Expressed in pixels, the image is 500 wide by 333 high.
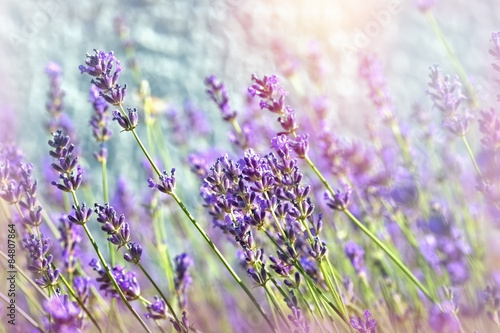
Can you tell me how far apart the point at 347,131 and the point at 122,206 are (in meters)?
1.61

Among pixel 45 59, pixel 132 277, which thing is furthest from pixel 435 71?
pixel 45 59

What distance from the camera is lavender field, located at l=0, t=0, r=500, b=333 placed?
4.88 ft

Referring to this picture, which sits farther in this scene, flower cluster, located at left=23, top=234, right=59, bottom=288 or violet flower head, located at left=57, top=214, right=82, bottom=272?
violet flower head, located at left=57, top=214, right=82, bottom=272

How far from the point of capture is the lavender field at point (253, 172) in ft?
4.88

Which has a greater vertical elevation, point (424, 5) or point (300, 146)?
point (424, 5)

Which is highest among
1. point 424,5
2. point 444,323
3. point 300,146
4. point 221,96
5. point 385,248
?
point 424,5

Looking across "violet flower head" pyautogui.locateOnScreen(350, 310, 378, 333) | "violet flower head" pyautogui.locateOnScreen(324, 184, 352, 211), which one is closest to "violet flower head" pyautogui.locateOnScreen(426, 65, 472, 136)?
"violet flower head" pyautogui.locateOnScreen(324, 184, 352, 211)

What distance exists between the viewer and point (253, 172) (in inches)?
54.6

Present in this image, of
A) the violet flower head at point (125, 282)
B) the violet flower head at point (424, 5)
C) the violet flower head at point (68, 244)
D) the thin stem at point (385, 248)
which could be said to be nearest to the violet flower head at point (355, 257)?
the thin stem at point (385, 248)

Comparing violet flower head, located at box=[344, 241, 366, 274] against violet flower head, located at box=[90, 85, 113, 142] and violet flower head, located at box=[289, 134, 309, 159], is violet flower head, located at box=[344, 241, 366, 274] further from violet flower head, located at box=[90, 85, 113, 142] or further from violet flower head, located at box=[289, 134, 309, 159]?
violet flower head, located at box=[90, 85, 113, 142]

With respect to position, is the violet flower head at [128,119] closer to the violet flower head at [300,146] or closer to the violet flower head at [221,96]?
the violet flower head at [300,146]

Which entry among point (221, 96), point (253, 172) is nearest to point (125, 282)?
point (253, 172)

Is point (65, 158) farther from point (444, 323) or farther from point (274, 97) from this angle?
point (444, 323)

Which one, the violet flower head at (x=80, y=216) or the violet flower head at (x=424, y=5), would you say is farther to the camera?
the violet flower head at (x=424, y=5)
